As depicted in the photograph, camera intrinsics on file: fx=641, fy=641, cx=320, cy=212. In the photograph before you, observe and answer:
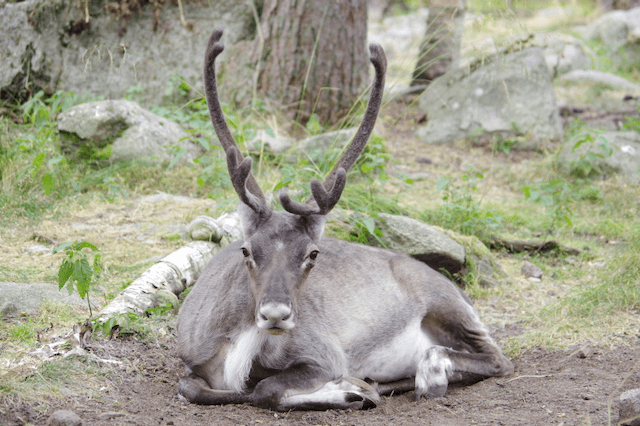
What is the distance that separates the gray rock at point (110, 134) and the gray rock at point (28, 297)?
9.91 feet

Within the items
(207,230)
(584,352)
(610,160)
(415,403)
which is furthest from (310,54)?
(415,403)

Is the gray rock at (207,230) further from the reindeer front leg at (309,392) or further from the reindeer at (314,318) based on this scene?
the reindeer front leg at (309,392)

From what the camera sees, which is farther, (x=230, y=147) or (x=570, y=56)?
(x=570, y=56)

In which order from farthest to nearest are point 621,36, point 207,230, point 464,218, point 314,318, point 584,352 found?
point 621,36 < point 464,218 < point 207,230 < point 584,352 < point 314,318

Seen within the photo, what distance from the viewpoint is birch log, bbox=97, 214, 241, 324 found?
465cm

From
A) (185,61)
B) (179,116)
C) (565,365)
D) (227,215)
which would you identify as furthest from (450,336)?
(185,61)

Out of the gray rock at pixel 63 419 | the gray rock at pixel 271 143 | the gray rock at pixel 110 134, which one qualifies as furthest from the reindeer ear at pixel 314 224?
the gray rock at pixel 110 134

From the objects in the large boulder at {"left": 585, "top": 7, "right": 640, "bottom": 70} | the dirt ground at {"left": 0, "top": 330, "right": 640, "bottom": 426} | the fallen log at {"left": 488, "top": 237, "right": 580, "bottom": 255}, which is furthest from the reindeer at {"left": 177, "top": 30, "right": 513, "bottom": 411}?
the large boulder at {"left": 585, "top": 7, "right": 640, "bottom": 70}

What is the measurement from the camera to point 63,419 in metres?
3.02

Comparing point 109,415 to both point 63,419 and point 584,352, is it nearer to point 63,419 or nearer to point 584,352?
point 63,419

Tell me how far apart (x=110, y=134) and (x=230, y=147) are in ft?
14.7

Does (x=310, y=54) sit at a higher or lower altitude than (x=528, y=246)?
higher

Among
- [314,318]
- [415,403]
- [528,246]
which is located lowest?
[528,246]

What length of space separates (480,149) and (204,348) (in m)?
7.30
